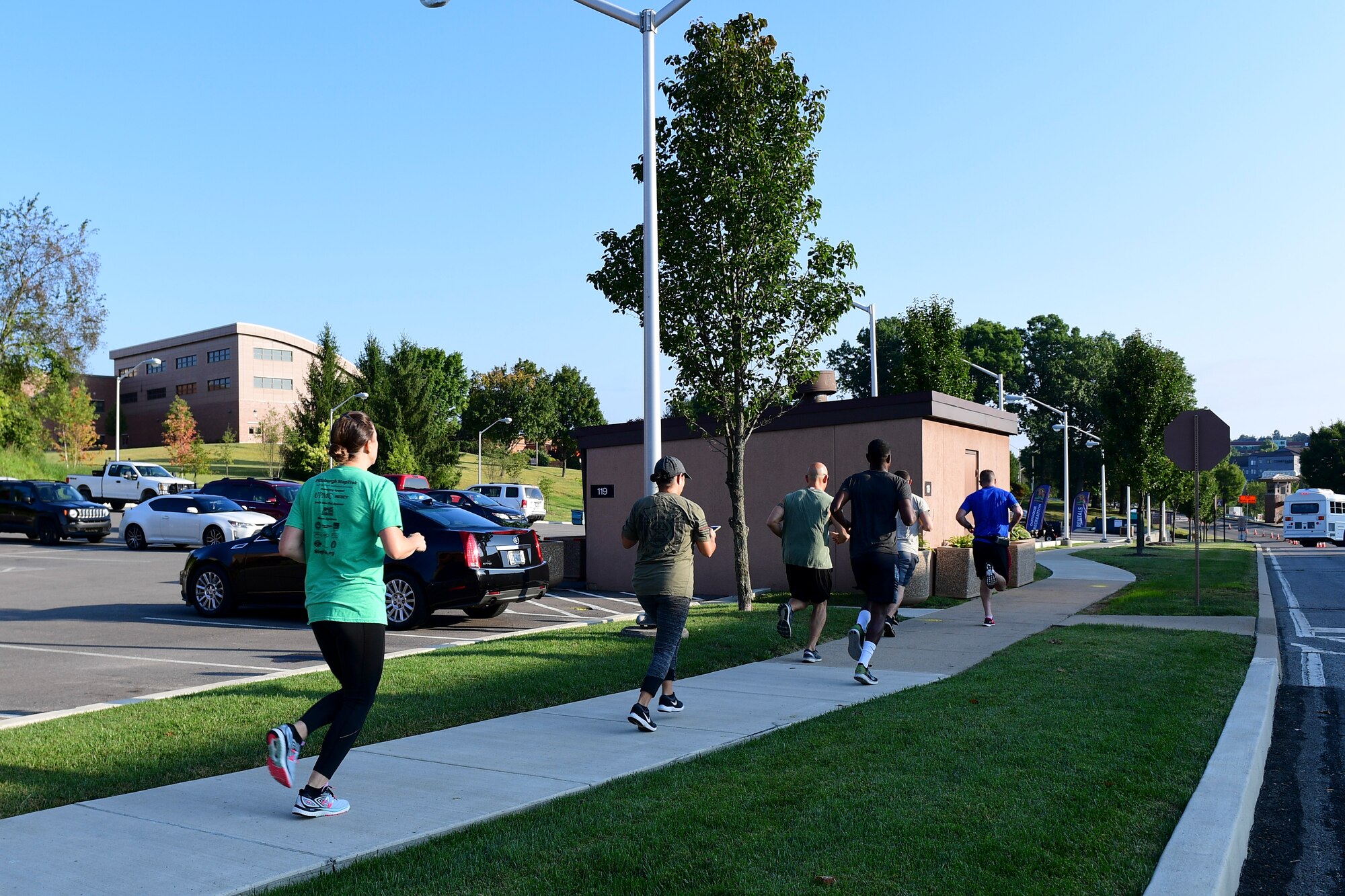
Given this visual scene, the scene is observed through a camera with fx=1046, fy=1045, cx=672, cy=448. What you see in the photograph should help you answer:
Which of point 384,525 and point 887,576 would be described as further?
point 887,576

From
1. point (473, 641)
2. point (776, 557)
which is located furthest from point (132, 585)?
point (776, 557)

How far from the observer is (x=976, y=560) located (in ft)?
41.3

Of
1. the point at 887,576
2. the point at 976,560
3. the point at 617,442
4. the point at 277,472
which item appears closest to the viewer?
the point at 887,576

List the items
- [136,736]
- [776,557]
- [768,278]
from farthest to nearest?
1. [776,557]
2. [768,278]
3. [136,736]

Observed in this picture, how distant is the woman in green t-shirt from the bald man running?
505 cm

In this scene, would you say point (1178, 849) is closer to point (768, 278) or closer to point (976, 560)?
point (976, 560)

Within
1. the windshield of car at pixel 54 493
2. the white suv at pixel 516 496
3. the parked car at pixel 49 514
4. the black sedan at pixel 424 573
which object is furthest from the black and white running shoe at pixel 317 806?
the white suv at pixel 516 496

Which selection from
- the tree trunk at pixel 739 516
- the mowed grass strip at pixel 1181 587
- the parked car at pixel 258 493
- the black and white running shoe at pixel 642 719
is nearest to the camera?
the black and white running shoe at pixel 642 719

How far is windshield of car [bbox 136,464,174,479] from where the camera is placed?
41.6 meters

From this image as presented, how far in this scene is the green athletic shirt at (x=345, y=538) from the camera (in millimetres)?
4723

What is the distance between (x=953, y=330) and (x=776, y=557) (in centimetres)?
1488

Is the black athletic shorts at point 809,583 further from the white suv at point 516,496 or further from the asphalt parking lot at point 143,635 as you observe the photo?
the white suv at point 516,496

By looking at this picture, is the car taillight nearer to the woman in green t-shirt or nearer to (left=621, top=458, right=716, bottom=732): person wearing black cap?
(left=621, top=458, right=716, bottom=732): person wearing black cap

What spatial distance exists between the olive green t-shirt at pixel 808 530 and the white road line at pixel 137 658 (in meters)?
4.81
